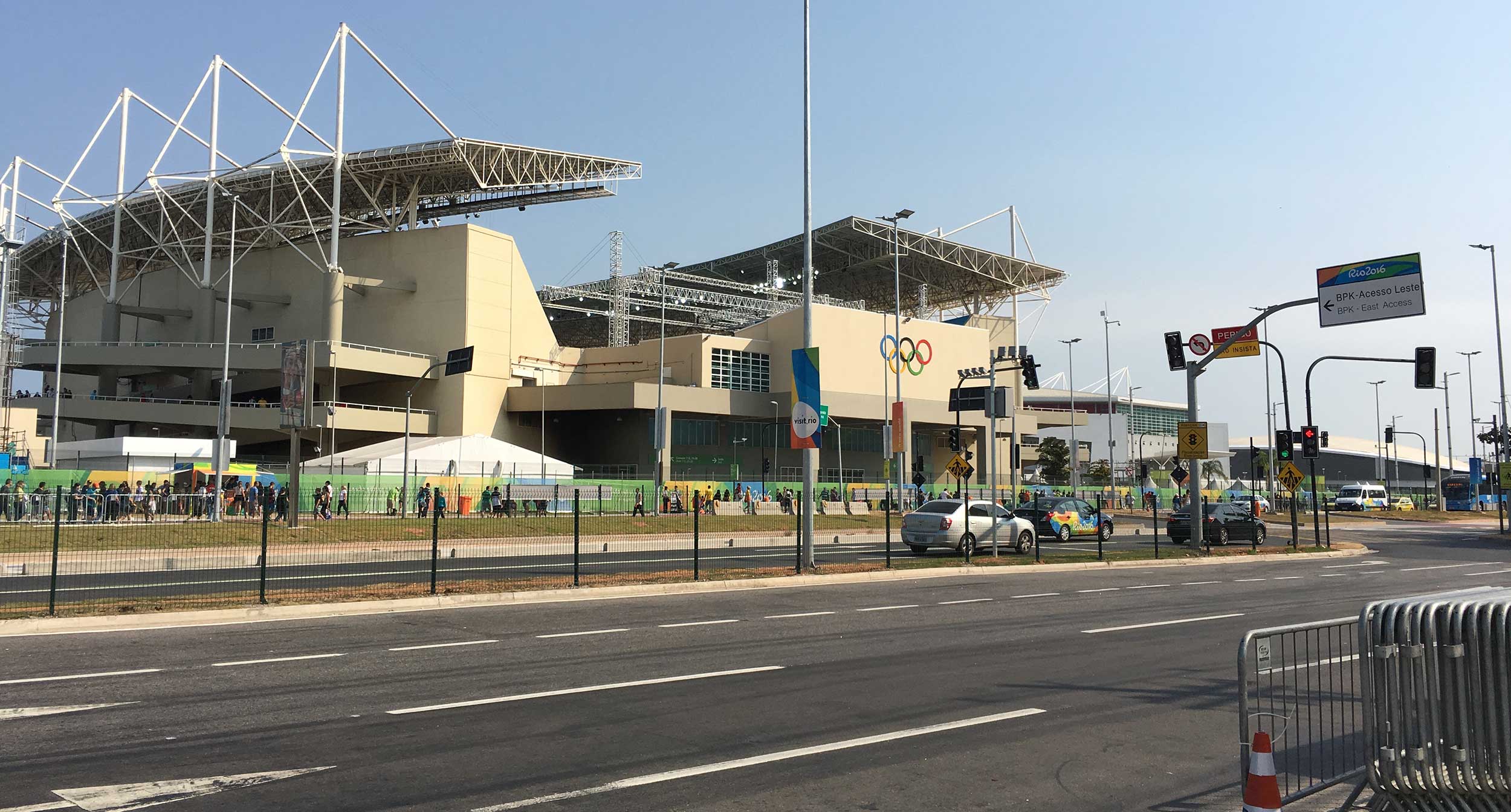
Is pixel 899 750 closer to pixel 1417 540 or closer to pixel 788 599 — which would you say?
pixel 788 599

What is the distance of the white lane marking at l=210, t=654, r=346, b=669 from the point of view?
10.8 m

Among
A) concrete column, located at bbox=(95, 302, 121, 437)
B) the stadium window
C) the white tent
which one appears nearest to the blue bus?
the stadium window

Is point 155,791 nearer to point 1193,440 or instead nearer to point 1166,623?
point 1166,623

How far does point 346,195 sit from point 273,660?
214ft

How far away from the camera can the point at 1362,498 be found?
78.6 m

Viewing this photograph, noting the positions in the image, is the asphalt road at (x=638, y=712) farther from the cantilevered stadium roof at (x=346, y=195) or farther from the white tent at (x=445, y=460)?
the cantilevered stadium roof at (x=346, y=195)

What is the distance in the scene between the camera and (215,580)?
64.1 ft

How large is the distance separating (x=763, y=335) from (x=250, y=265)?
121 ft

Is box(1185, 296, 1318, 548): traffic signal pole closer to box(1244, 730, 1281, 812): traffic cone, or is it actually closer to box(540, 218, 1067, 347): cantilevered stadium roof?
box(1244, 730, 1281, 812): traffic cone

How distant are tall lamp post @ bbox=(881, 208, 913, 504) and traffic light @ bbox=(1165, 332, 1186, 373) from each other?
1741cm

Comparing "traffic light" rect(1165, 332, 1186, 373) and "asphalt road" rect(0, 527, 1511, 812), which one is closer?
"asphalt road" rect(0, 527, 1511, 812)

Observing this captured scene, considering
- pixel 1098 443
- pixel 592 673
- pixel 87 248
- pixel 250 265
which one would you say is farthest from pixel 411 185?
pixel 1098 443

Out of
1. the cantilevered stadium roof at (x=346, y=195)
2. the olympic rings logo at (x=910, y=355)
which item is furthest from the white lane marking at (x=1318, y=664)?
the olympic rings logo at (x=910, y=355)

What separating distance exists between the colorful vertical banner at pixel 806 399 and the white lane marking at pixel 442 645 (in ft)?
35.6
